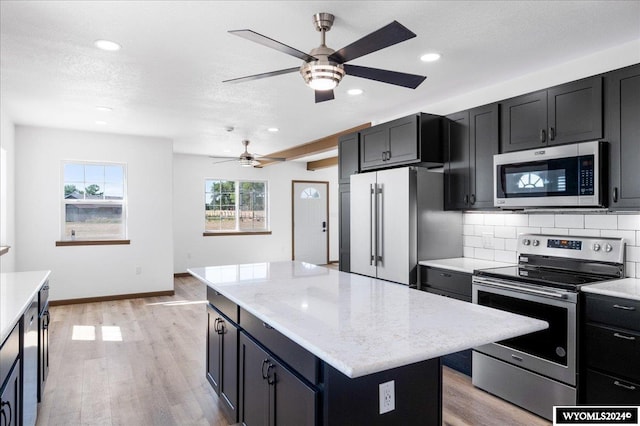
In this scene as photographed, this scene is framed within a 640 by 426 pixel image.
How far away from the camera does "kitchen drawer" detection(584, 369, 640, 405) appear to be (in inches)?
87.7

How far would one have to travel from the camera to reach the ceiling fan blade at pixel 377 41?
172cm

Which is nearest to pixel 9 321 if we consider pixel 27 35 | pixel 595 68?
pixel 27 35

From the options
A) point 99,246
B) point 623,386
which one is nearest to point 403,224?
point 623,386

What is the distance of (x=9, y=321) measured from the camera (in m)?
1.70

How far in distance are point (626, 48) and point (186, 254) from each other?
7.39 m

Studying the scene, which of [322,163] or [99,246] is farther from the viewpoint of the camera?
[322,163]

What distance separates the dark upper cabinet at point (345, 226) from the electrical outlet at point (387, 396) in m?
2.96

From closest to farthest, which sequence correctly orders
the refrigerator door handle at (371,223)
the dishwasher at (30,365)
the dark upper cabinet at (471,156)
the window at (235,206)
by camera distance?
the dishwasher at (30,365), the dark upper cabinet at (471,156), the refrigerator door handle at (371,223), the window at (235,206)

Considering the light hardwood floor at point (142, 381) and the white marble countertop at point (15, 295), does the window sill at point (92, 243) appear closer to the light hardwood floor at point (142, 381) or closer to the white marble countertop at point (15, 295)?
the light hardwood floor at point (142, 381)

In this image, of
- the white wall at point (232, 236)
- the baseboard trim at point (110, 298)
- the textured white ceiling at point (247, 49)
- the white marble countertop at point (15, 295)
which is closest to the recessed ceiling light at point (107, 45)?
the textured white ceiling at point (247, 49)

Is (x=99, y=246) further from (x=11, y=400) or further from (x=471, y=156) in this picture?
(x=471, y=156)

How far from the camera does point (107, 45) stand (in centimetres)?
276

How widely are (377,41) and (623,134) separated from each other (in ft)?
5.92

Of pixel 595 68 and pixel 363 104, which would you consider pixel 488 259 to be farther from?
pixel 363 104
